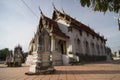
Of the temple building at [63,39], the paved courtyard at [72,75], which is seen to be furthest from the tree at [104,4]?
the temple building at [63,39]

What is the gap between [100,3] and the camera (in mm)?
4504

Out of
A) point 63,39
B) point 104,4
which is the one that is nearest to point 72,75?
point 104,4

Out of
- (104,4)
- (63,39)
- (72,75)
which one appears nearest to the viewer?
(104,4)

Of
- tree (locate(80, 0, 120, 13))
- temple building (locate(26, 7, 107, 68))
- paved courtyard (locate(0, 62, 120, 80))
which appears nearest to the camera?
tree (locate(80, 0, 120, 13))

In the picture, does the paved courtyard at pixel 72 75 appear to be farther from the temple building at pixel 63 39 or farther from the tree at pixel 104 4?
the temple building at pixel 63 39

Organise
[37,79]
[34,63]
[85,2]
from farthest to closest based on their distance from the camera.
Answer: [34,63] → [37,79] → [85,2]

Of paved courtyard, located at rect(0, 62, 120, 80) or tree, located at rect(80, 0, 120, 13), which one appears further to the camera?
paved courtyard, located at rect(0, 62, 120, 80)

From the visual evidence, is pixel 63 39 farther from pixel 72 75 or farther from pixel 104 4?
pixel 104 4

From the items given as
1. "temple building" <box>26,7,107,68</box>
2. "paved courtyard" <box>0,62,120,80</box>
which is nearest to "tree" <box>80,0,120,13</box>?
"paved courtyard" <box>0,62,120,80</box>

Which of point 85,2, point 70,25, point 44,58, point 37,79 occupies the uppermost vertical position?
point 70,25

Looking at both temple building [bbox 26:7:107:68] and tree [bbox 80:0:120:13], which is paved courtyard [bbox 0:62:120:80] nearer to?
tree [bbox 80:0:120:13]

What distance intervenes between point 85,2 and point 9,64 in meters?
16.9

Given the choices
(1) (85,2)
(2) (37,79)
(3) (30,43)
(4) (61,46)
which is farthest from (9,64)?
(1) (85,2)

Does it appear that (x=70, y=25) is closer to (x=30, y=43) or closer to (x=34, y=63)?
(x=30, y=43)
